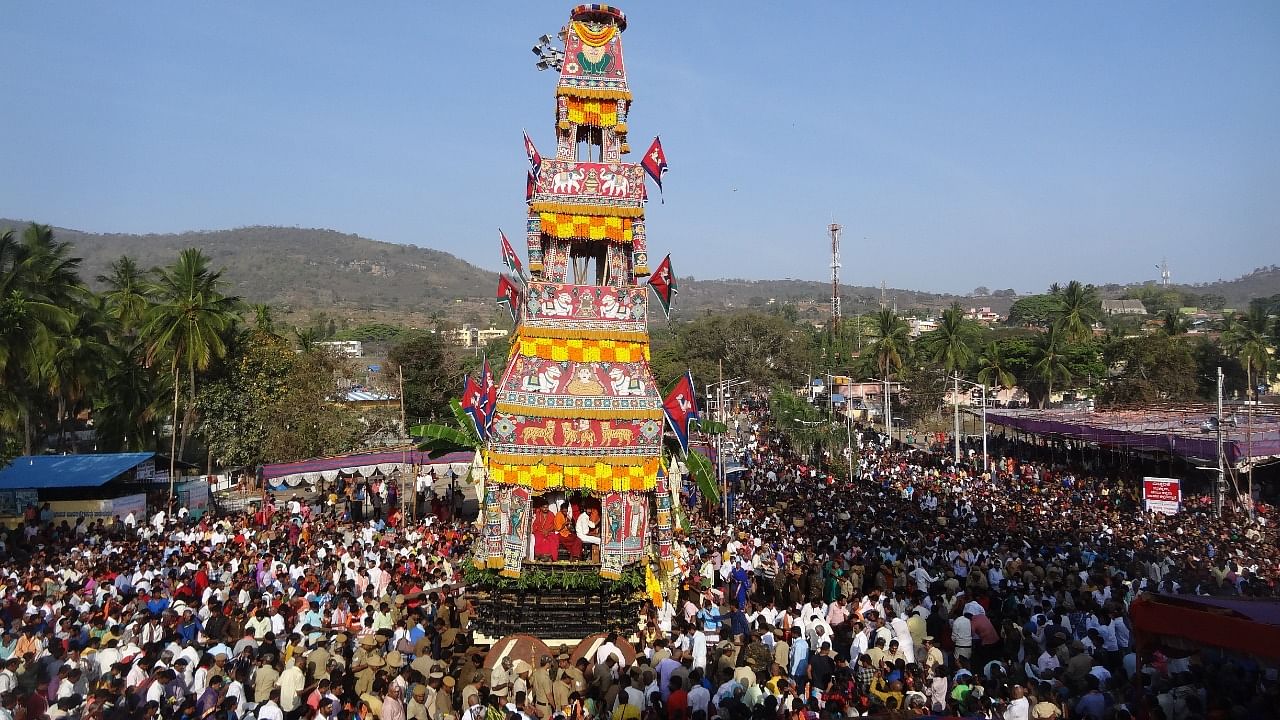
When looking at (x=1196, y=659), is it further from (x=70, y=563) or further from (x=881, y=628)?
(x=70, y=563)

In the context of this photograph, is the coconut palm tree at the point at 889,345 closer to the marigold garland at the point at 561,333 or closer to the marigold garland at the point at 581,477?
the marigold garland at the point at 561,333

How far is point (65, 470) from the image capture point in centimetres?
2645

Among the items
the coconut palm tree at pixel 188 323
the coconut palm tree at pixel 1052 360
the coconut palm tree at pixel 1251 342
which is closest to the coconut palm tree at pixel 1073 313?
the coconut palm tree at pixel 1052 360

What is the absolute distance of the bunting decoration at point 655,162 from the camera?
18.0 m

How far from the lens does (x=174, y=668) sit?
11.1m

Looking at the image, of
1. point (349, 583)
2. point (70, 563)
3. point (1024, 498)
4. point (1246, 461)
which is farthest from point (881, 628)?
point (1246, 461)

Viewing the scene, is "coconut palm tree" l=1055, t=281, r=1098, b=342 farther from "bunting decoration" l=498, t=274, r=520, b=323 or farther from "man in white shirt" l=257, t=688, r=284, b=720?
"man in white shirt" l=257, t=688, r=284, b=720

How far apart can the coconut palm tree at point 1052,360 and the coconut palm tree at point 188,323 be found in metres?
47.6

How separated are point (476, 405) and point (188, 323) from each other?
21.4m

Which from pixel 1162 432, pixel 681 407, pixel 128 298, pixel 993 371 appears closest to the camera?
pixel 681 407

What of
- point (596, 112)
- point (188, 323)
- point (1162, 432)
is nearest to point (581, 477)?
point (596, 112)

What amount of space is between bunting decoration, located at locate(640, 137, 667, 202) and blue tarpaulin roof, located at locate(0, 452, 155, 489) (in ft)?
58.5

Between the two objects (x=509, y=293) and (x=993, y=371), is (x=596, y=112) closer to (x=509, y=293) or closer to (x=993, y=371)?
(x=509, y=293)

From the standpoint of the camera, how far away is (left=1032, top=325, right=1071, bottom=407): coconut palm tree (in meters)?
60.2
